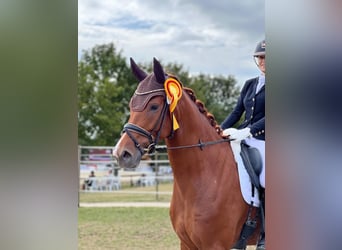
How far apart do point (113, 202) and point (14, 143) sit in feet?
21.4

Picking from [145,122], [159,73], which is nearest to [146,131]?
[145,122]

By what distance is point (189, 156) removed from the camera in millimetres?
1972

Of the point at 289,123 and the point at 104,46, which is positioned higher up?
the point at 104,46

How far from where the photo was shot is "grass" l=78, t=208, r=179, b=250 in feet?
13.3

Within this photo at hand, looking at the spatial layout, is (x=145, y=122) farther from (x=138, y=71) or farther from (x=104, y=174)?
(x=104, y=174)

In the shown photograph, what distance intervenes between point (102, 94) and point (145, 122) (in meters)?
10.6

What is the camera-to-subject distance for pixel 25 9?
2.51ft

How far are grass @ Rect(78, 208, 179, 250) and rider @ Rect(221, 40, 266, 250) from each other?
1917mm

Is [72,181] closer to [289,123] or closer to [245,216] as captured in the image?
[289,123]

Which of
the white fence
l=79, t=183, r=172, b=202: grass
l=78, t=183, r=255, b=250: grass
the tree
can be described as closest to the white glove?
l=78, t=183, r=255, b=250: grass

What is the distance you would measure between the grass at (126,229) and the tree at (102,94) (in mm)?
5783

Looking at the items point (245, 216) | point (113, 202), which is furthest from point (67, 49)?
point (113, 202)

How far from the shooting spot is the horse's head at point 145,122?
5.94 ft

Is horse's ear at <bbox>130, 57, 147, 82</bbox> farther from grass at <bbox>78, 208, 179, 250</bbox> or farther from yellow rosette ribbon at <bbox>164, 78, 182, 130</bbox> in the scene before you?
grass at <bbox>78, 208, 179, 250</bbox>
